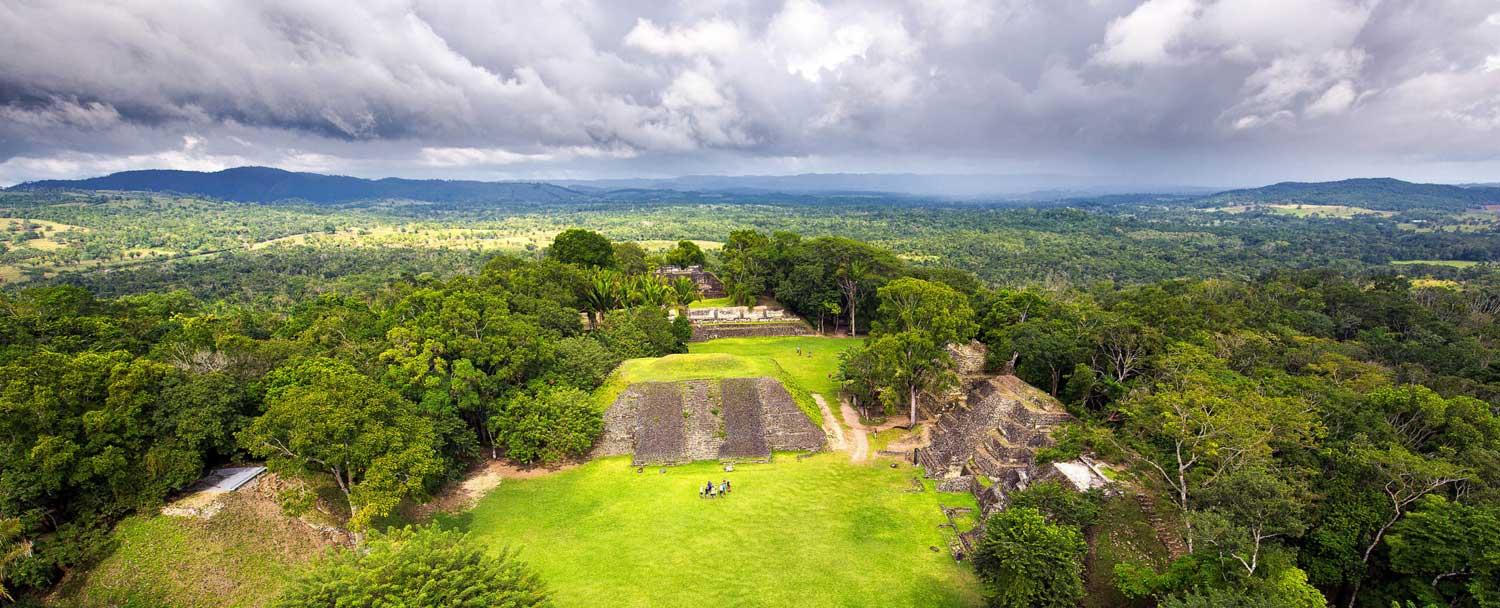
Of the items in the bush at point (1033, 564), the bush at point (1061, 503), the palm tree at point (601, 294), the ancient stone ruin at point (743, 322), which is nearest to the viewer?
the bush at point (1033, 564)

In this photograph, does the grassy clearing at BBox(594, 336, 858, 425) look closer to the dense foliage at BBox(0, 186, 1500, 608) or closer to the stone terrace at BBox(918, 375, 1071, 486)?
the dense foliage at BBox(0, 186, 1500, 608)

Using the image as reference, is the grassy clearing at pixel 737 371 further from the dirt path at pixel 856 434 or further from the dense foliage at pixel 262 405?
the dirt path at pixel 856 434

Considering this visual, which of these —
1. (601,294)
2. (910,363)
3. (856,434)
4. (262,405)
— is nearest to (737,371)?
(856,434)

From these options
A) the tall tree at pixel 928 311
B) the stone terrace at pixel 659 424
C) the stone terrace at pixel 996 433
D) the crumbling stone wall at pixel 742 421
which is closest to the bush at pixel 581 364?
the stone terrace at pixel 659 424

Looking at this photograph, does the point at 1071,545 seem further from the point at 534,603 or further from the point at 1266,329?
the point at 1266,329

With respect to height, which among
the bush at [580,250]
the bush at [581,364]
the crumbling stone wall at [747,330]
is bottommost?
the crumbling stone wall at [747,330]

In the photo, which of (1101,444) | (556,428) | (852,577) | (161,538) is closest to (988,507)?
(1101,444)

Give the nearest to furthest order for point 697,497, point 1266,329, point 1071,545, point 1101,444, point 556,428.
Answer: point 1071,545 → point 1101,444 → point 697,497 → point 556,428 → point 1266,329
